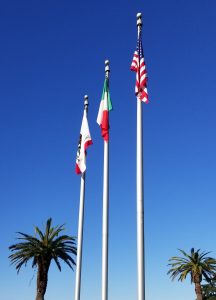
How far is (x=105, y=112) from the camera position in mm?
22031

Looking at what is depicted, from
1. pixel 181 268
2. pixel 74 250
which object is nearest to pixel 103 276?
pixel 74 250

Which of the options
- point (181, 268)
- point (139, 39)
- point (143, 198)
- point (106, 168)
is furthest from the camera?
point (181, 268)

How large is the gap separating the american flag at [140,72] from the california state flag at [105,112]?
3.15 metres

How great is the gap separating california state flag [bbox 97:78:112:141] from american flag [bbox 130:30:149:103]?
3.15m

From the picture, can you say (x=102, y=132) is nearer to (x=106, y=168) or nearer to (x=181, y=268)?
(x=106, y=168)

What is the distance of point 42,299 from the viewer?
39062mm

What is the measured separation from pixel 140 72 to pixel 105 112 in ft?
11.5

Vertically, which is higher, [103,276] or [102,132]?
[102,132]

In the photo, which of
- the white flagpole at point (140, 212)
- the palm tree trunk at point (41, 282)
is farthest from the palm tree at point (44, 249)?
the white flagpole at point (140, 212)

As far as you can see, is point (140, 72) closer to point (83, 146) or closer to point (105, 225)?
point (83, 146)

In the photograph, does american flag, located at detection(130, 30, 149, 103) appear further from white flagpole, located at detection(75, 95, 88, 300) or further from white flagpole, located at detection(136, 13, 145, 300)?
white flagpole, located at detection(75, 95, 88, 300)

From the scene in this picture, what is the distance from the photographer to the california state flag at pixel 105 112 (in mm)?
21672

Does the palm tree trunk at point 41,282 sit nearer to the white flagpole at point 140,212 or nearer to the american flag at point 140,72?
the white flagpole at point 140,212

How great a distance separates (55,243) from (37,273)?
3431 millimetres
